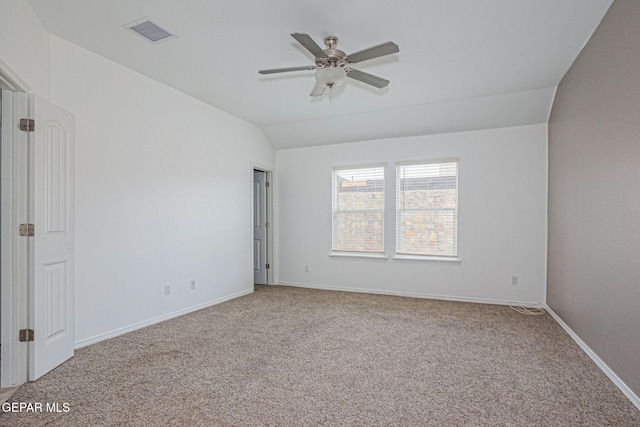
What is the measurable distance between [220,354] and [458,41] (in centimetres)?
350

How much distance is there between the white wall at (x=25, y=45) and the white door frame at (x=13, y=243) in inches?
5.8

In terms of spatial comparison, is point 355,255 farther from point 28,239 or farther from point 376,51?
point 28,239

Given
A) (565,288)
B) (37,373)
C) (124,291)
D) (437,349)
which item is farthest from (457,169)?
(37,373)

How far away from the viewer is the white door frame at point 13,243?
97.4 inches

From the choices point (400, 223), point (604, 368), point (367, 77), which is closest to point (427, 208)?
point (400, 223)

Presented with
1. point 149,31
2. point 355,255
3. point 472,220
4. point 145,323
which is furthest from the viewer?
point 355,255

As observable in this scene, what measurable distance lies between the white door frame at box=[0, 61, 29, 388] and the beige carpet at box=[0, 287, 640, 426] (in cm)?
29

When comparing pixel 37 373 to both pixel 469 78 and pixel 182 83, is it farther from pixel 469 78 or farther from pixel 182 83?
pixel 469 78

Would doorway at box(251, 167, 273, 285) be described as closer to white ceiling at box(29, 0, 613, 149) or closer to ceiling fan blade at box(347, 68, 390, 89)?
white ceiling at box(29, 0, 613, 149)

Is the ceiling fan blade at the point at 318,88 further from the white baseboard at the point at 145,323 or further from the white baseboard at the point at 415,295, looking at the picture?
the white baseboard at the point at 415,295

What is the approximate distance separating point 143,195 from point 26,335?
169 centimetres

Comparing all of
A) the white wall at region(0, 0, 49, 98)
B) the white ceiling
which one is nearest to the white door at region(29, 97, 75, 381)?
the white wall at region(0, 0, 49, 98)

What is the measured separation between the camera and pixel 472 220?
16.3ft

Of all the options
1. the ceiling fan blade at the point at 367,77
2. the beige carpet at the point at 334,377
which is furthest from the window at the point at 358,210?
the ceiling fan blade at the point at 367,77
